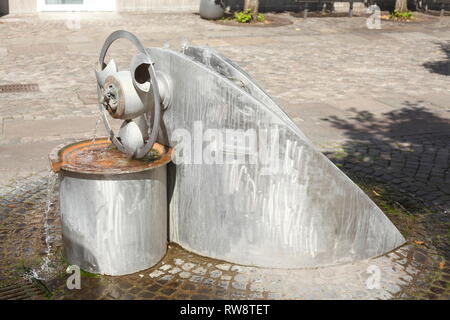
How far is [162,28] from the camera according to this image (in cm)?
1834

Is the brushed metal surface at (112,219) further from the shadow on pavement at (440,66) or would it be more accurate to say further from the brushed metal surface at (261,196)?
the shadow on pavement at (440,66)

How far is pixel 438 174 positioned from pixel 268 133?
11.1 ft

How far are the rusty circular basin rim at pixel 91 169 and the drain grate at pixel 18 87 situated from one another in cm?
612

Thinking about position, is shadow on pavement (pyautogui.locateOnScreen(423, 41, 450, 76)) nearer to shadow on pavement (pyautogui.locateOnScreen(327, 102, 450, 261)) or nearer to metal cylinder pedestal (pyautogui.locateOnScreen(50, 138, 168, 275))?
shadow on pavement (pyautogui.locateOnScreen(327, 102, 450, 261))

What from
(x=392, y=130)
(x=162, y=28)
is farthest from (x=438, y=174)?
(x=162, y=28)

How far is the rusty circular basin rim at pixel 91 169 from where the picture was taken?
195 inches

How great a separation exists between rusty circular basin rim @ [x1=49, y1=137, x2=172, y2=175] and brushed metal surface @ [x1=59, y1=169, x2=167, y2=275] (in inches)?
1.9

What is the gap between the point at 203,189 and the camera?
5.38 m

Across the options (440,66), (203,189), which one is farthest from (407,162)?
(440,66)

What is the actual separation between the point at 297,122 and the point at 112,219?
5125 millimetres

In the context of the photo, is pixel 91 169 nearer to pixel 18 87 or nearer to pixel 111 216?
pixel 111 216

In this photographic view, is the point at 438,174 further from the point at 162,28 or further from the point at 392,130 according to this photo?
the point at 162,28

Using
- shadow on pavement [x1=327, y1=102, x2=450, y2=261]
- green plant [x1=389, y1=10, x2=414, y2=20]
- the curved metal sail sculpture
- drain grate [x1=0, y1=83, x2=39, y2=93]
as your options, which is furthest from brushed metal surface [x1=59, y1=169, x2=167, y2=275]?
green plant [x1=389, y1=10, x2=414, y2=20]

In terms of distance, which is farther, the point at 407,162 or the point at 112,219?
the point at 407,162
